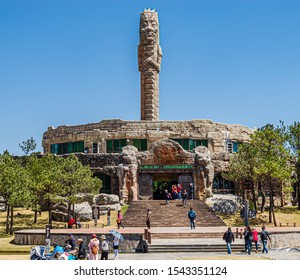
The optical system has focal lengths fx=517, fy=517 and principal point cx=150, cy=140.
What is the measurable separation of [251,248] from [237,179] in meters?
22.2

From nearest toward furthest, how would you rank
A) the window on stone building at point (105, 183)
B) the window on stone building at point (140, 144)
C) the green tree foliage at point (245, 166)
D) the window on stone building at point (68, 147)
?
the green tree foliage at point (245, 166), the window on stone building at point (105, 183), the window on stone building at point (140, 144), the window on stone building at point (68, 147)

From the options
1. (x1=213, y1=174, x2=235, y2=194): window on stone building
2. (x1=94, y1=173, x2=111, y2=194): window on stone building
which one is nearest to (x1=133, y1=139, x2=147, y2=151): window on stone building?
(x1=94, y1=173, x2=111, y2=194): window on stone building

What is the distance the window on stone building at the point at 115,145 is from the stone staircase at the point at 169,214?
11.3 metres

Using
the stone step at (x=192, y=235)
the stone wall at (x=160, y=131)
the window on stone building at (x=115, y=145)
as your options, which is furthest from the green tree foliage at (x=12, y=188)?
the stone wall at (x=160, y=131)

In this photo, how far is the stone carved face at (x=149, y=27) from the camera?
66.3m

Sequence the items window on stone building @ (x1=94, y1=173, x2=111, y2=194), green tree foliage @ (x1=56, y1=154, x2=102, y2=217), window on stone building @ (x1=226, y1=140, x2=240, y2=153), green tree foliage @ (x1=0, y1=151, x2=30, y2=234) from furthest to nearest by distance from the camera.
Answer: window on stone building @ (x1=226, y1=140, x2=240, y2=153)
window on stone building @ (x1=94, y1=173, x2=111, y2=194)
green tree foliage @ (x1=56, y1=154, x2=102, y2=217)
green tree foliage @ (x1=0, y1=151, x2=30, y2=234)

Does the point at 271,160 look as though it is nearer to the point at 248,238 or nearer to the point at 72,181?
the point at 72,181

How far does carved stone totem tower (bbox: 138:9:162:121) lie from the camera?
6456cm

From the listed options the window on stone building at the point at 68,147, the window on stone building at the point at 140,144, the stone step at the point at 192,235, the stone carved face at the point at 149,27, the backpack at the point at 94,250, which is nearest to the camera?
the backpack at the point at 94,250

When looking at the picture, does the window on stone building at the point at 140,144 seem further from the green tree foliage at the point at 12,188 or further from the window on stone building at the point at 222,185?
the green tree foliage at the point at 12,188

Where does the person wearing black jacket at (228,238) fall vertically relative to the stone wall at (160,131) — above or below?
below

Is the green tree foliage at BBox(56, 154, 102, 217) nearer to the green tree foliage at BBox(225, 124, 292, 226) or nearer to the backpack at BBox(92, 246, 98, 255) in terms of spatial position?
the green tree foliage at BBox(225, 124, 292, 226)

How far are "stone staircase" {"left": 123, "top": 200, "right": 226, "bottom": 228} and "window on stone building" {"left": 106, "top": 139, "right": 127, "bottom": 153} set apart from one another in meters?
11.3
